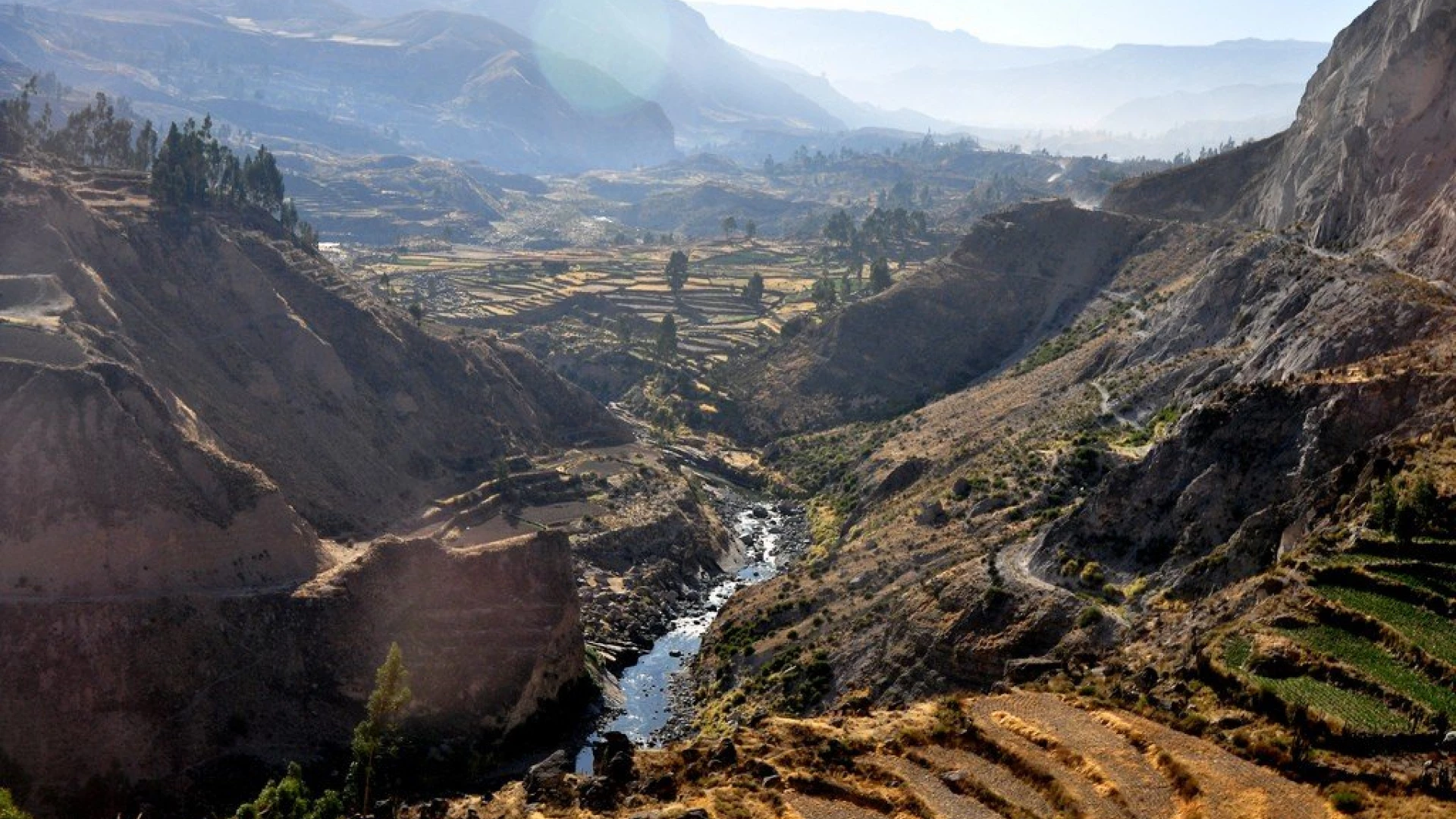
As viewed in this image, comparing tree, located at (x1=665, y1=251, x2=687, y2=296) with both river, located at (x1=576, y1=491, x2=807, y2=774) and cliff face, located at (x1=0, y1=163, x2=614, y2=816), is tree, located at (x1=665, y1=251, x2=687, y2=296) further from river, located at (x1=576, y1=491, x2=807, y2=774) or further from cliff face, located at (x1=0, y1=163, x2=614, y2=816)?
cliff face, located at (x1=0, y1=163, x2=614, y2=816)

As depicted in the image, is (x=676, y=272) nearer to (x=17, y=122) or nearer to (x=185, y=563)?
(x=17, y=122)

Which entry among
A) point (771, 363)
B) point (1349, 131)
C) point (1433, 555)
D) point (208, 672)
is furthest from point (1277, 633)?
point (771, 363)

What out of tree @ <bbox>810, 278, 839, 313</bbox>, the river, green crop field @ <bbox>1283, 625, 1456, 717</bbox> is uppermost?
tree @ <bbox>810, 278, 839, 313</bbox>

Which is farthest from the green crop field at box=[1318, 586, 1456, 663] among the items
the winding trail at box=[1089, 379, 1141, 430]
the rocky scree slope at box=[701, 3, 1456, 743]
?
the winding trail at box=[1089, 379, 1141, 430]

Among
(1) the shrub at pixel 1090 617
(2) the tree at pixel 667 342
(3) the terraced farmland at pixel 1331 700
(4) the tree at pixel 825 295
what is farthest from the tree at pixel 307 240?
(3) the terraced farmland at pixel 1331 700

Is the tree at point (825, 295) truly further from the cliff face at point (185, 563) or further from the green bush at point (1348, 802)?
the green bush at point (1348, 802)

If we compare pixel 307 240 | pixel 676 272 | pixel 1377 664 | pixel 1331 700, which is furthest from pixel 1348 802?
pixel 676 272
